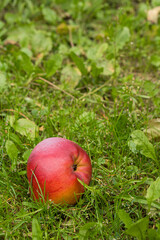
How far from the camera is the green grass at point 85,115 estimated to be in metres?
1.68

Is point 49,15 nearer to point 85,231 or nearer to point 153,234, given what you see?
point 85,231

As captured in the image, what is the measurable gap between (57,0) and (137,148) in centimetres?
283

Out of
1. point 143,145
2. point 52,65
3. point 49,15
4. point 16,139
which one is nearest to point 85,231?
point 143,145

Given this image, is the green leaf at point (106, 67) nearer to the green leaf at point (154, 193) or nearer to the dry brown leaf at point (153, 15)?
the dry brown leaf at point (153, 15)

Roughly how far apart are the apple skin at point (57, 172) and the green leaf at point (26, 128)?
47 centimetres

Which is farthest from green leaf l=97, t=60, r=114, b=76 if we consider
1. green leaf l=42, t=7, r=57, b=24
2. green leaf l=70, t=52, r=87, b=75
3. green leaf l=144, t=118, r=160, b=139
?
green leaf l=42, t=7, r=57, b=24

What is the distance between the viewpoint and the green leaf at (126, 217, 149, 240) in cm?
148

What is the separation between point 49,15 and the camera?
12.7ft

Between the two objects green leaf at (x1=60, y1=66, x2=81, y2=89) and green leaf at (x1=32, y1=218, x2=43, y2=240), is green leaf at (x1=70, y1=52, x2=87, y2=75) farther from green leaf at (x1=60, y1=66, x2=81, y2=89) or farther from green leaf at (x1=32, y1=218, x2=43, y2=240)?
green leaf at (x1=32, y1=218, x2=43, y2=240)

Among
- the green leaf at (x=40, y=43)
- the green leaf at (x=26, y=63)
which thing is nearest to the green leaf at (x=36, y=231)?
the green leaf at (x=26, y=63)

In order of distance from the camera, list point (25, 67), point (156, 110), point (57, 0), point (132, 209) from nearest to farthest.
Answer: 1. point (132, 209)
2. point (156, 110)
3. point (25, 67)
4. point (57, 0)

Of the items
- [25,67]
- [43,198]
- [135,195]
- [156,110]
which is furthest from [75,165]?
[25,67]

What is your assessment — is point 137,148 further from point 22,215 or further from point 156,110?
point 22,215

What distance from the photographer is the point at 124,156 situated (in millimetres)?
2115
